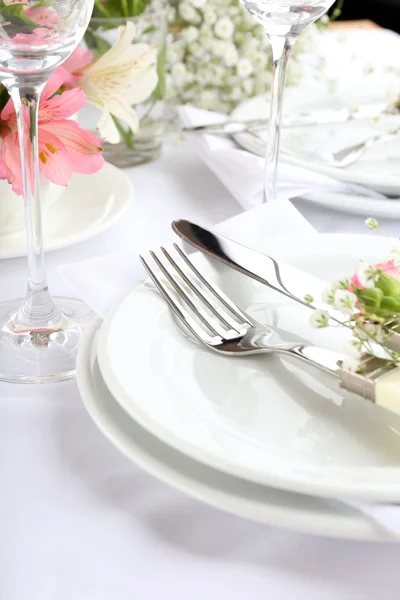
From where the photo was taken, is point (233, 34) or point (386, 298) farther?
point (233, 34)

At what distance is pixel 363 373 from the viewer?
427mm

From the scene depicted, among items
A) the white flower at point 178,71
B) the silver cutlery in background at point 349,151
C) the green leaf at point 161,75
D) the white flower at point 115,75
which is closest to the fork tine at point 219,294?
the white flower at point 115,75

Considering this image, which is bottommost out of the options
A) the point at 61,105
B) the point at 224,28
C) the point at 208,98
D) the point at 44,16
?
the point at 208,98

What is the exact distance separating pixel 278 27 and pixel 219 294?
0.29 m

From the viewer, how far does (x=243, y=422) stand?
458 millimetres

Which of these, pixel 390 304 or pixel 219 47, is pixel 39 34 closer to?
pixel 390 304

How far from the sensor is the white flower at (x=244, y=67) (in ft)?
3.69

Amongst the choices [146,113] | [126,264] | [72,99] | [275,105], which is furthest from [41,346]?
[146,113]

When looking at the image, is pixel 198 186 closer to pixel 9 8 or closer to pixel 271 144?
pixel 271 144

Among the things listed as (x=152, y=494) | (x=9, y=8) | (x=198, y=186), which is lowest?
(x=198, y=186)

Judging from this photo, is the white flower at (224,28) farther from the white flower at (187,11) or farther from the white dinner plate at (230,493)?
the white dinner plate at (230,493)

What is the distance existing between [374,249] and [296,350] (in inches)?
7.7

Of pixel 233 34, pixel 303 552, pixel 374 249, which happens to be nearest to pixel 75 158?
pixel 374 249

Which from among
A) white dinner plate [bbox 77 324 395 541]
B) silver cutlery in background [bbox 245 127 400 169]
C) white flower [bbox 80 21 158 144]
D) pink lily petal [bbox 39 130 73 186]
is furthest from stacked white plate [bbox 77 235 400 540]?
silver cutlery in background [bbox 245 127 400 169]
